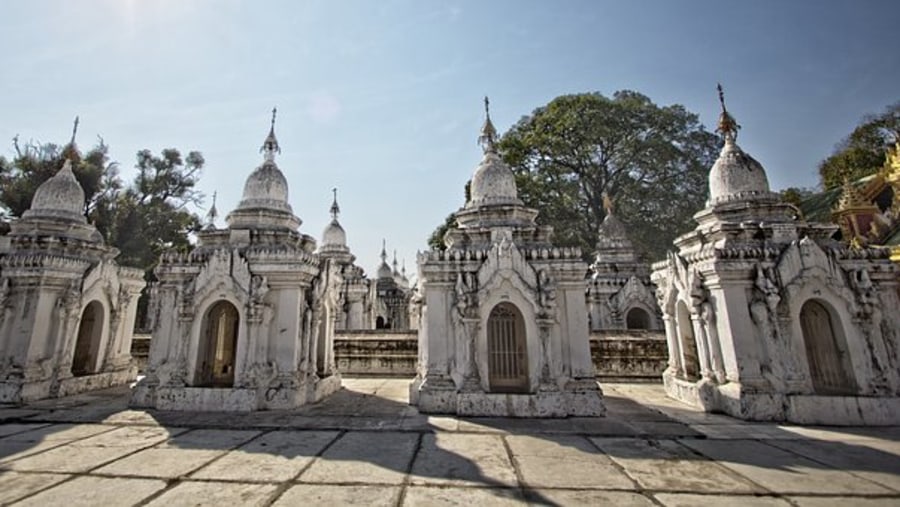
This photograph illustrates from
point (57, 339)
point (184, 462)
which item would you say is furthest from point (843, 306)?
point (57, 339)

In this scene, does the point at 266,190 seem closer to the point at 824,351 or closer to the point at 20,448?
the point at 20,448

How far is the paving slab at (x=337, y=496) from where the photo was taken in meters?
4.56

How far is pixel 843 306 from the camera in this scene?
901cm

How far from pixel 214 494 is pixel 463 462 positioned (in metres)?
3.13

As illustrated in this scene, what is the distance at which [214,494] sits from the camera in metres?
4.77

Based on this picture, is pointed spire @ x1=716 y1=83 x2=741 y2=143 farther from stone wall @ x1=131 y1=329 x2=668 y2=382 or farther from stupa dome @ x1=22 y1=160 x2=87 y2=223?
stupa dome @ x1=22 y1=160 x2=87 y2=223

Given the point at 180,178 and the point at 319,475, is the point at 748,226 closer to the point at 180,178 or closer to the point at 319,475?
the point at 319,475

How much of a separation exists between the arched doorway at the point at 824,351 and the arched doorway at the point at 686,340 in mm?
2293

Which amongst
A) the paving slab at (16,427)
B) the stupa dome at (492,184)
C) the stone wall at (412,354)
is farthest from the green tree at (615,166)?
the paving slab at (16,427)

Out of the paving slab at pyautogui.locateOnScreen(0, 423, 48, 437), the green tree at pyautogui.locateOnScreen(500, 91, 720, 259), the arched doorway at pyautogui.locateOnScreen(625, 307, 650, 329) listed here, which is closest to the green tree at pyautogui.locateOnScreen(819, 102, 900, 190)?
the green tree at pyautogui.locateOnScreen(500, 91, 720, 259)

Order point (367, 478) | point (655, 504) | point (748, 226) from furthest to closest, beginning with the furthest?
point (748, 226)
point (367, 478)
point (655, 504)

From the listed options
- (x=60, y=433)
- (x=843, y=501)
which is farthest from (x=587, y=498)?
(x=60, y=433)

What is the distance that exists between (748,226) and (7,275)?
756 inches

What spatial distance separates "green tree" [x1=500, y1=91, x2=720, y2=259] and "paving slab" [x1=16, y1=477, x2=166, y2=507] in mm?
26918
